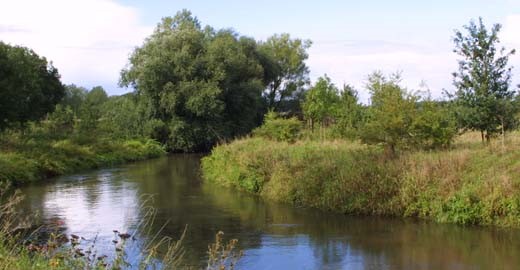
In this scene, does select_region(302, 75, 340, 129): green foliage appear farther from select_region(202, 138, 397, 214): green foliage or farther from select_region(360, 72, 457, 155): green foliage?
select_region(360, 72, 457, 155): green foliage

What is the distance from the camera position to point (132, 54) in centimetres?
5306

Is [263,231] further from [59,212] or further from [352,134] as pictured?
[352,134]

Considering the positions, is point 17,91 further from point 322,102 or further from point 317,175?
point 317,175

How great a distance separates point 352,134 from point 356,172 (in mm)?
8191

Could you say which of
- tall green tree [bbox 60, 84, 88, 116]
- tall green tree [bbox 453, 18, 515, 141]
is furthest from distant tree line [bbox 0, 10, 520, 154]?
tall green tree [bbox 60, 84, 88, 116]

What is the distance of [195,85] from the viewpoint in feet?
163

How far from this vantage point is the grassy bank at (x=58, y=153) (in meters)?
28.9

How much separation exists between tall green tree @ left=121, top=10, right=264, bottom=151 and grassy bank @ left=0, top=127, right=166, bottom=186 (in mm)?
3058

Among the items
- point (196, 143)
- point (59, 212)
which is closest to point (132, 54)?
point (196, 143)

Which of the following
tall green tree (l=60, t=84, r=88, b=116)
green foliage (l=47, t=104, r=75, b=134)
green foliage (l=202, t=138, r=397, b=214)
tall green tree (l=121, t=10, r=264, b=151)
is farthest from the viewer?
tall green tree (l=60, t=84, r=88, b=116)

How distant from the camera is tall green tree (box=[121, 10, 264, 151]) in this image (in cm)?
Answer: 4922

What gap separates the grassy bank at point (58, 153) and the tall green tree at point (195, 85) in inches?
120

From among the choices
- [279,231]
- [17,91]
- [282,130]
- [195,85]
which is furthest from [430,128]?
[195,85]

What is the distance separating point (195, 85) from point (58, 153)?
15859 millimetres
